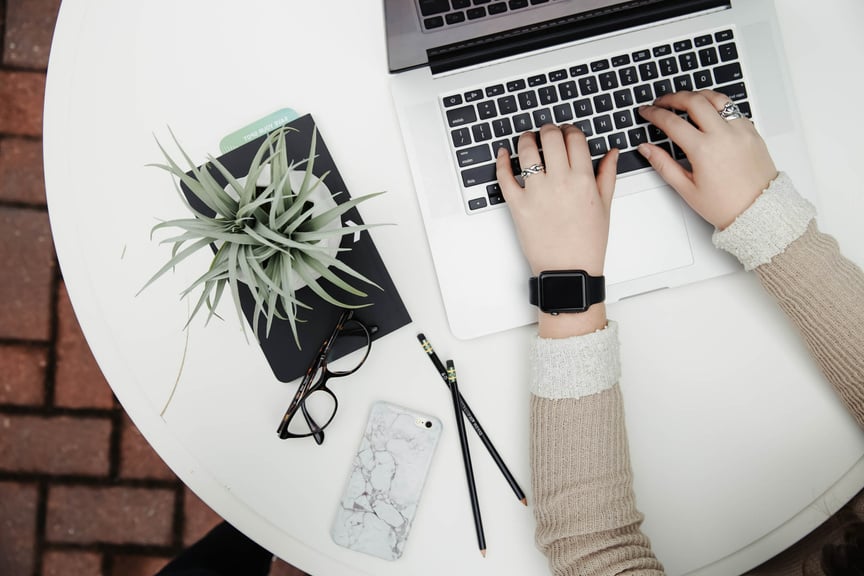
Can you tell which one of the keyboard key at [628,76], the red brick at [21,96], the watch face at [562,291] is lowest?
the watch face at [562,291]

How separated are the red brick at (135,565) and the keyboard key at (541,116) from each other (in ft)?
3.55

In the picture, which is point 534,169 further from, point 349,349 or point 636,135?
point 349,349

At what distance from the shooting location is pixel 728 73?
696 millimetres

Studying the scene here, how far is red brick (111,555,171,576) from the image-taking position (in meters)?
1.21

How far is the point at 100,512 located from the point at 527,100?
1126mm

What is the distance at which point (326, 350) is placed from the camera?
680 mm

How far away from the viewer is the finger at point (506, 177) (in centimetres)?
67

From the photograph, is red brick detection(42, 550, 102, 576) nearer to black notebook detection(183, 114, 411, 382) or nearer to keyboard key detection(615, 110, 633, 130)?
black notebook detection(183, 114, 411, 382)

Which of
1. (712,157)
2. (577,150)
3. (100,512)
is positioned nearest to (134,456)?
(100,512)

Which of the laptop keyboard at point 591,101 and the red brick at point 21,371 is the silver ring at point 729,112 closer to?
the laptop keyboard at point 591,101

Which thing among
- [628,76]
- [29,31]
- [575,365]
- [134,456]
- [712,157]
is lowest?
[134,456]

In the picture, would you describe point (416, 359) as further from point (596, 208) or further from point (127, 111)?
point (127, 111)

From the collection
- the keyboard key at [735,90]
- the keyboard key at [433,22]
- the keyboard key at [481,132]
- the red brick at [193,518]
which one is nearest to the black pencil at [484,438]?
the keyboard key at [481,132]

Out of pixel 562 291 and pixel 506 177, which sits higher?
pixel 506 177
